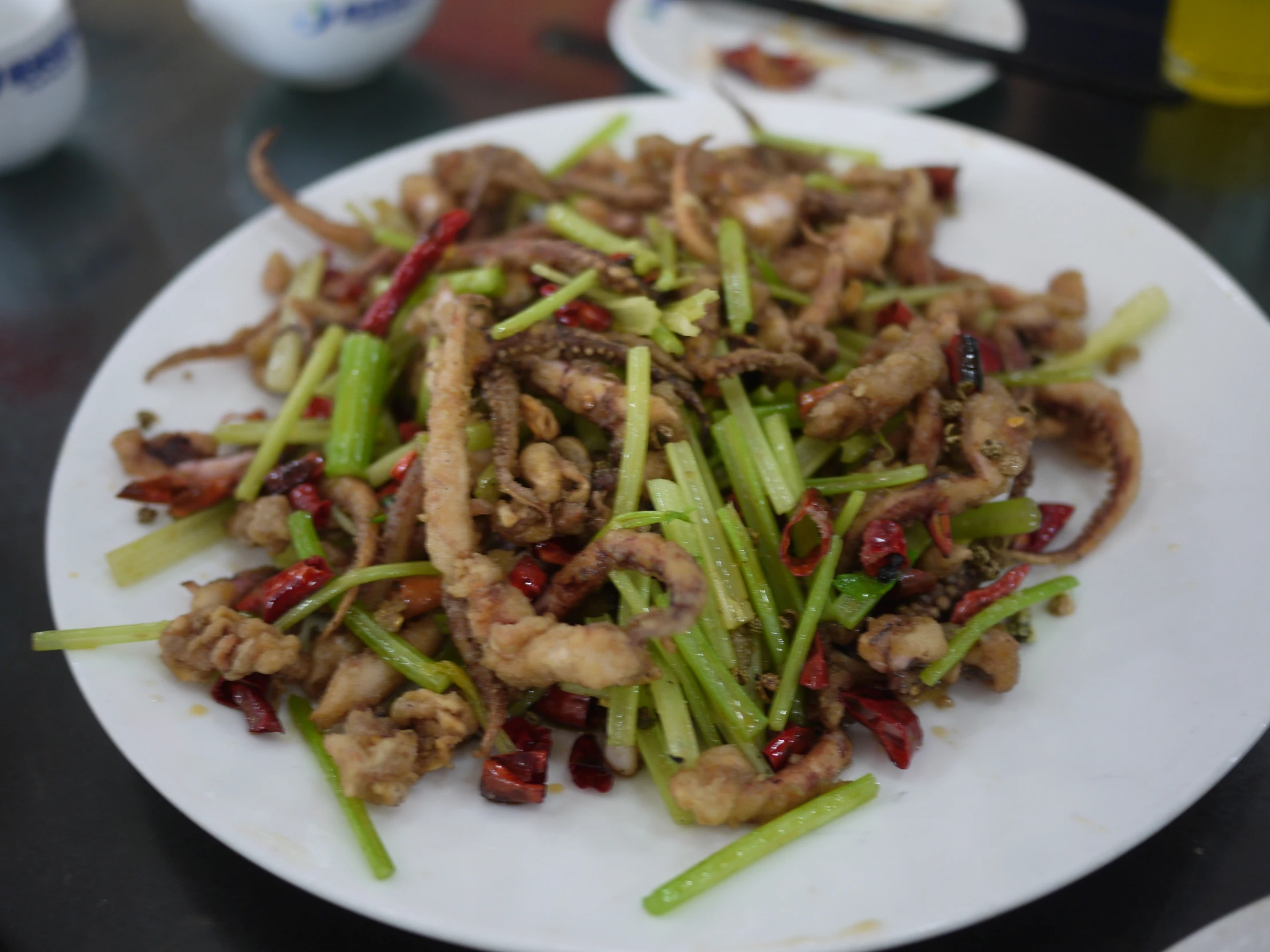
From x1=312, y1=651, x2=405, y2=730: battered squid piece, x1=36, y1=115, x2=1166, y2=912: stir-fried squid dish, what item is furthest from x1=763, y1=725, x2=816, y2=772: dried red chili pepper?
x1=312, y1=651, x2=405, y2=730: battered squid piece

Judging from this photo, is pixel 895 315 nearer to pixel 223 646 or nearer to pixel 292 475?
pixel 292 475

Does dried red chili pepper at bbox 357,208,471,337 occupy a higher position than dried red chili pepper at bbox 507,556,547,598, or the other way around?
dried red chili pepper at bbox 357,208,471,337

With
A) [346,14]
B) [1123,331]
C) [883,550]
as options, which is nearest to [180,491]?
[883,550]

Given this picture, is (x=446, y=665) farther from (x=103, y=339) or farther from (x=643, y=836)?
(x=103, y=339)

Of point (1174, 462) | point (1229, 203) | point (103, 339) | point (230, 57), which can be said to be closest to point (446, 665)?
point (1174, 462)

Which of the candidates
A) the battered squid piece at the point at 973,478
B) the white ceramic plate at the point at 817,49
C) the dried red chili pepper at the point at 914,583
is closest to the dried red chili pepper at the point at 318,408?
the battered squid piece at the point at 973,478

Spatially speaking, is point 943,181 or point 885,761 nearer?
point 885,761

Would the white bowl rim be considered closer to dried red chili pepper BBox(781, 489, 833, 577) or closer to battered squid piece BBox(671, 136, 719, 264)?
battered squid piece BBox(671, 136, 719, 264)
